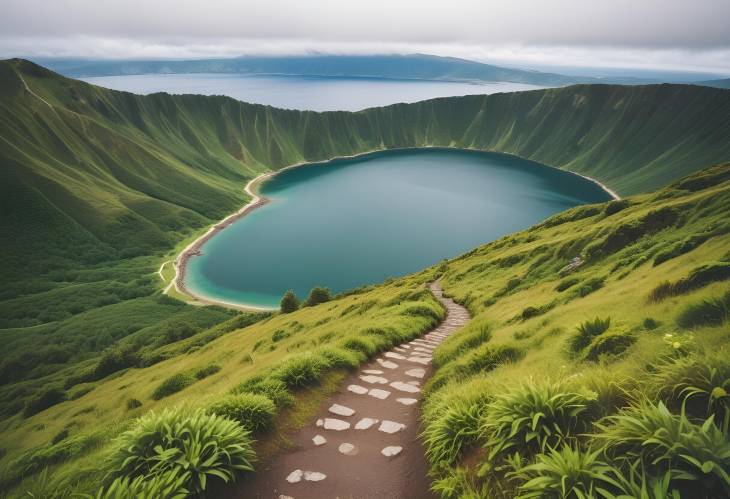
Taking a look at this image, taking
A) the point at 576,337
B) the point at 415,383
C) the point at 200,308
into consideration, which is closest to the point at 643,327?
the point at 576,337

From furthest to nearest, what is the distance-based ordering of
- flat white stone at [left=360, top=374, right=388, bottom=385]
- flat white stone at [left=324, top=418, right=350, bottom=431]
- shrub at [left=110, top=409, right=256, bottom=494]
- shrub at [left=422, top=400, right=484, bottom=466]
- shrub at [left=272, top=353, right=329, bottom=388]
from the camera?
flat white stone at [left=360, top=374, right=388, bottom=385], shrub at [left=272, top=353, right=329, bottom=388], flat white stone at [left=324, top=418, right=350, bottom=431], shrub at [left=422, top=400, right=484, bottom=466], shrub at [left=110, top=409, right=256, bottom=494]

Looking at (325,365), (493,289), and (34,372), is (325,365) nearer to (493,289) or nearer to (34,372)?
(493,289)

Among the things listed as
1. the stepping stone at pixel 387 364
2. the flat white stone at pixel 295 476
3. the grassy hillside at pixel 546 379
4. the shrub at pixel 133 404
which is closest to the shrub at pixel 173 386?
the shrub at pixel 133 404

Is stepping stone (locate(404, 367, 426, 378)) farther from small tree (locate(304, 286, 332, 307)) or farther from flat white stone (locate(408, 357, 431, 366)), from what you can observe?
small tree (locate(304, 286, 332, 307))

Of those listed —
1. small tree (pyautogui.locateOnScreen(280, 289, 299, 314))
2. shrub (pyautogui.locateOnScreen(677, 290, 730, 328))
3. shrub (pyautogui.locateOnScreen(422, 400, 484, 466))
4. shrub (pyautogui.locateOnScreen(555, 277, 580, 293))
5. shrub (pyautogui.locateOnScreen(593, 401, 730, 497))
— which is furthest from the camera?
small tree (pyautogui.locateOnScreen(280, 289, 299, 314))

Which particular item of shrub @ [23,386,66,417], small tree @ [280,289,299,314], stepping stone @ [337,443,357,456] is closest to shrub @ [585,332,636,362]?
stepping stone @ [337,443,357,456]

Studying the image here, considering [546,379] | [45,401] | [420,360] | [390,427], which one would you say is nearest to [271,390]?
[390,427]
